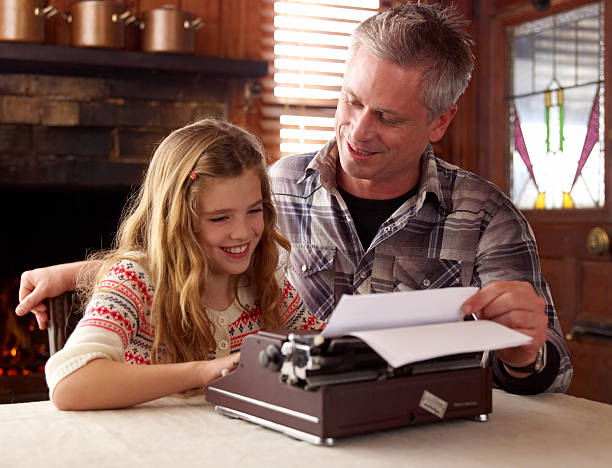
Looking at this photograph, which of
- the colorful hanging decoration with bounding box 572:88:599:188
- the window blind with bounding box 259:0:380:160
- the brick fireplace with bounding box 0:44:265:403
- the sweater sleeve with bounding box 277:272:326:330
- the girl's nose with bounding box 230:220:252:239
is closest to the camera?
the girl's nose with bounding box 230:220:252:239

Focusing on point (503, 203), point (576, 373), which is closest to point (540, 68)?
point (576, 373)

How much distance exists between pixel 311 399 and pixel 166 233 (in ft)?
1.88

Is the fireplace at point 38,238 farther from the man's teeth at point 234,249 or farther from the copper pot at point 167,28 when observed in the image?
the man's teeth at point 234,249

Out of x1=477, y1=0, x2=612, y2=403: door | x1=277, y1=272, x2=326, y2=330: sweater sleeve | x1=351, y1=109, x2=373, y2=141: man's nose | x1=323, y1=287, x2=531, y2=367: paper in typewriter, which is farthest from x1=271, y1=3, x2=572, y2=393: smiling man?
x1=477, y1=0, x2=612, y2=403: door

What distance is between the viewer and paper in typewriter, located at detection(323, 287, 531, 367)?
0.90m

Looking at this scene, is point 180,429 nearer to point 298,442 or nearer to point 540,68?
point 298,442

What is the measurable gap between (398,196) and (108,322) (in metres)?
0.84

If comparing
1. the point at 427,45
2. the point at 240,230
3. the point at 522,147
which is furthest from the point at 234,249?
the point at 522,147

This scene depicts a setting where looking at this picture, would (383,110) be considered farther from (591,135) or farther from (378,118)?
(591,135)

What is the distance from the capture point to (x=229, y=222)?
54.8 inches

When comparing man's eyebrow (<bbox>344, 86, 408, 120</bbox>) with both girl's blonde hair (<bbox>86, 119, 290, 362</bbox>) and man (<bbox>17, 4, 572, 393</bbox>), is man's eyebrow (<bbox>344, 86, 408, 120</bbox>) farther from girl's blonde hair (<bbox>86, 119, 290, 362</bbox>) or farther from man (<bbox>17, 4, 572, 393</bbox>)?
girl's blonde hair (<bbox>86, 119, 290, 362</bbox>)

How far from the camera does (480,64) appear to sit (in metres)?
3.55

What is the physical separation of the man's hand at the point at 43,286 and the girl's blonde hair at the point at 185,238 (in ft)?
0.27

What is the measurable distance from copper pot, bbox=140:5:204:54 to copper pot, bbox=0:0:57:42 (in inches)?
13.7
